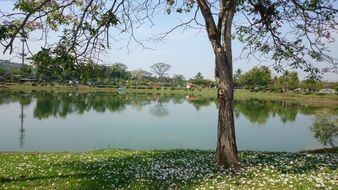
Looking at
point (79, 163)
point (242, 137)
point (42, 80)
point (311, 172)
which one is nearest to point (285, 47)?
point (311, 172)

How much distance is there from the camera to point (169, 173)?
1338 centimetres

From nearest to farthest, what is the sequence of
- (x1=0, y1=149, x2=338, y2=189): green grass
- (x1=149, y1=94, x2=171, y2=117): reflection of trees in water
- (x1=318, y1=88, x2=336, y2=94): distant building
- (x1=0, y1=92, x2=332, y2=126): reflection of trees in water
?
(x1=0, y1=149, x2=338, y2=189): green grass
(x1=0, y1=92, x2=332, y2=126): reflection of trees in water
(x1=149, y1=94, x2=171, y2=117): reflection of trees in water
(x1=318, y1=88, x2=336, y2=94): distant building

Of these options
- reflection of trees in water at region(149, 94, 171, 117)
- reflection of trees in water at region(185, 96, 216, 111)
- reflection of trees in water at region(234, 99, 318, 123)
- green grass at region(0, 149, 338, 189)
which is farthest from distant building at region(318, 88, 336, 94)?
green grass at region(0, 149, 338, 189)

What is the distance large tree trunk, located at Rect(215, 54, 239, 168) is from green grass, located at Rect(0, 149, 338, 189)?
0.50 metres

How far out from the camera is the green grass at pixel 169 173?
11922 mm

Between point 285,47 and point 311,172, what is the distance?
680cm

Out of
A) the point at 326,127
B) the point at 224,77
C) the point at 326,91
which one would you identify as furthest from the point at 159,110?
the point at 326,91

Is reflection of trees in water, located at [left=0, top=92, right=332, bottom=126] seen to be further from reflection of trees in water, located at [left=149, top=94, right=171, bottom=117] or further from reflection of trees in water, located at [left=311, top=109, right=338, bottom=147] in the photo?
reflection of trees in water, located at [left=311, top=109, right=338, bottom=147]

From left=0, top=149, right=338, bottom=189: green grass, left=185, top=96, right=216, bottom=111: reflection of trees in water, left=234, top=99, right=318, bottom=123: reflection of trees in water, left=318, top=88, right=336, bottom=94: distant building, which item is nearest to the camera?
left=0, top=149, right=338, bottom=189: green grass

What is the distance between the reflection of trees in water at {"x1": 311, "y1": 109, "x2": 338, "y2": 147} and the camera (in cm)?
3203

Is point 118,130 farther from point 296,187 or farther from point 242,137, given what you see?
point 296,187

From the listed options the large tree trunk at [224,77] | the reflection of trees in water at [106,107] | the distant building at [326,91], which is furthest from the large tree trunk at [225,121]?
the distant building at [326,91]

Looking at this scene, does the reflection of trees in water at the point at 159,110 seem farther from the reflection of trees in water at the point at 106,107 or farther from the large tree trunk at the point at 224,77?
the large tree trunk at the point at 224,77

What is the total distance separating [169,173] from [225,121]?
9.43 ft
